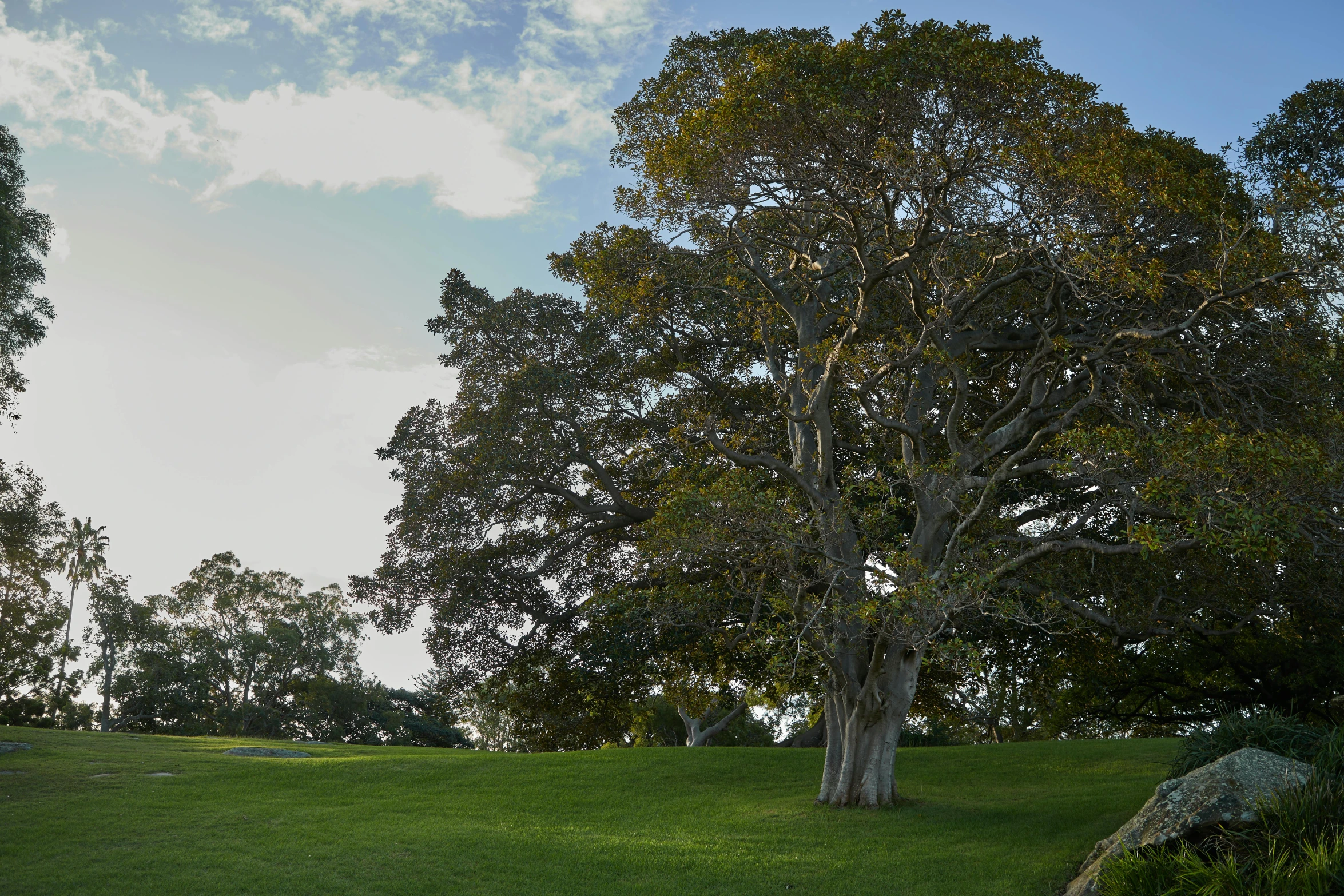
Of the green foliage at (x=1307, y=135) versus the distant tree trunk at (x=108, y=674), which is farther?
the distant tree trunk at (x=108, y=674)

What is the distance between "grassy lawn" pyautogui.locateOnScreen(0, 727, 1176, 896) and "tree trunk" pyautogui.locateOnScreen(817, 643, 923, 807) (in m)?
0.55

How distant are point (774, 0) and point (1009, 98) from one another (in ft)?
20.9

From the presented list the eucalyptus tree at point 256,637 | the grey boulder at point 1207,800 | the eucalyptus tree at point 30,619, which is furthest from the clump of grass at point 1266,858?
the eucalyptus tree at point 256,637

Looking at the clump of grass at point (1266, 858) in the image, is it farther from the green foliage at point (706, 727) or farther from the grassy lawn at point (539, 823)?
the green foliage at point (706, 727)

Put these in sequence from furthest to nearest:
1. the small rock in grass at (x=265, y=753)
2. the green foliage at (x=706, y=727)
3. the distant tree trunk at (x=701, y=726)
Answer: the green foliage at (x=706, y=727) < the distant tree trunk at (x=701, y=726) < the small rock in grass at (x=265, y=753)

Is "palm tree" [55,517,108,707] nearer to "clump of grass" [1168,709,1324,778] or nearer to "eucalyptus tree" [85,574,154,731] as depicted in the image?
"eucalyptus tree" [85,574,154,731]

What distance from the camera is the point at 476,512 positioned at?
62.0 feet

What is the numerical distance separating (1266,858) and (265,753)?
19.3 metres

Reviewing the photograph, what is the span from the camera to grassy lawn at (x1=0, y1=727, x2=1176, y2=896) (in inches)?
411

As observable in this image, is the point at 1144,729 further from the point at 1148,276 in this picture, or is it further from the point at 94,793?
the point at 94,793

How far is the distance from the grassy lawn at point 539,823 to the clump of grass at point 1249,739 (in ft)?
5.80

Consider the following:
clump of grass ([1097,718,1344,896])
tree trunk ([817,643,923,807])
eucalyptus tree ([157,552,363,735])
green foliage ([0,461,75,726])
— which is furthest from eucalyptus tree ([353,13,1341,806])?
eucalyptus tree ([157,552,363,735])

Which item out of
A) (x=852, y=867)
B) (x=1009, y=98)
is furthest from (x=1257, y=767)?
(x=1009, y=98)

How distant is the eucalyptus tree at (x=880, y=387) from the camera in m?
12.3
